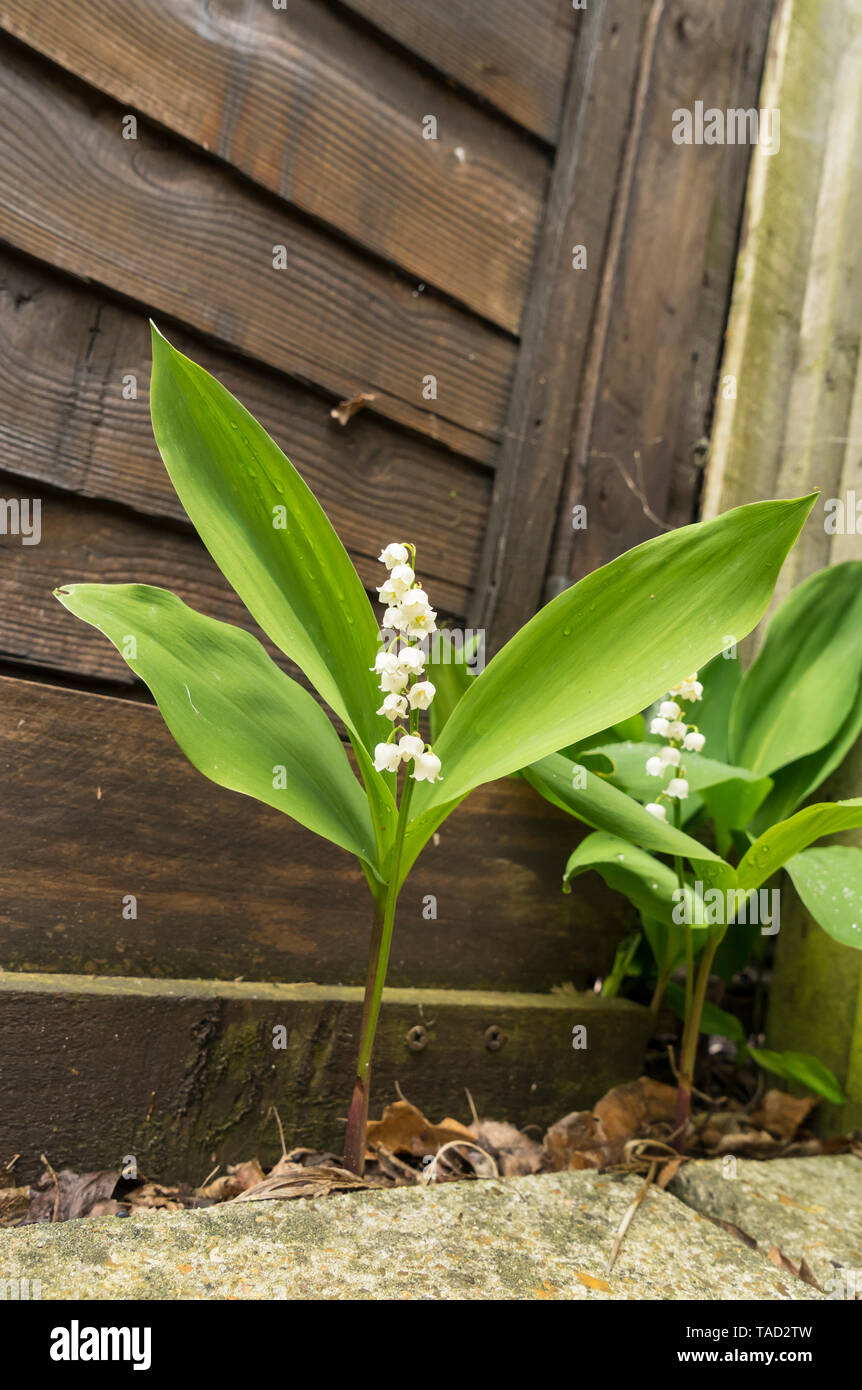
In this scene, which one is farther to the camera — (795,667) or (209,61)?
(795,667)

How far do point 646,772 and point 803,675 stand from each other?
0.41 meters

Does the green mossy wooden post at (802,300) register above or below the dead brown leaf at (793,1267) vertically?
above

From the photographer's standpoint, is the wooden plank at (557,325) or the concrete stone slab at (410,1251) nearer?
the concrete stone slab at (410,1251)

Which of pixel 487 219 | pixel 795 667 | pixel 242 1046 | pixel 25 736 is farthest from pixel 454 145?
pixel 242 1046

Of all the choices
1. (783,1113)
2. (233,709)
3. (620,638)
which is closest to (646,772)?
(620,638)

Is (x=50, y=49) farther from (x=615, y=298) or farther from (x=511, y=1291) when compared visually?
(x=511, y=1291)

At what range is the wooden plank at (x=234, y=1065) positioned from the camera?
3.24 ft

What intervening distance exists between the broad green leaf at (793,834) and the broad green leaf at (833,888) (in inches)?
1.2

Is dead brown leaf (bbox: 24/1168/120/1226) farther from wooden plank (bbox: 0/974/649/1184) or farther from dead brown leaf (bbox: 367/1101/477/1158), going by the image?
dead brown leaf (bbox: 367/1101/477/1158)

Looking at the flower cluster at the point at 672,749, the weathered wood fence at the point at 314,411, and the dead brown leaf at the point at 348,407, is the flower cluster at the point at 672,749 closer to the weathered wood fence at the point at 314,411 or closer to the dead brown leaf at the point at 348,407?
the weathered wood fence at the point at 314,411

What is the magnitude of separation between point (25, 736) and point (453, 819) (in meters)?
0.61

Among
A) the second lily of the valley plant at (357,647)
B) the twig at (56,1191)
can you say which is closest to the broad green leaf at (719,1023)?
the second lily of the valley plant at (357,647)

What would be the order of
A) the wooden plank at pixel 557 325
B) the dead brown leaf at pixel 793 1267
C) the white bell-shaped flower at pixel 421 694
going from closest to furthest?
the white bell-shaped flower at pixel 421 694 → the dead brown leaf at pixel 793 1267 → the wooden plank at pixel 557 325
